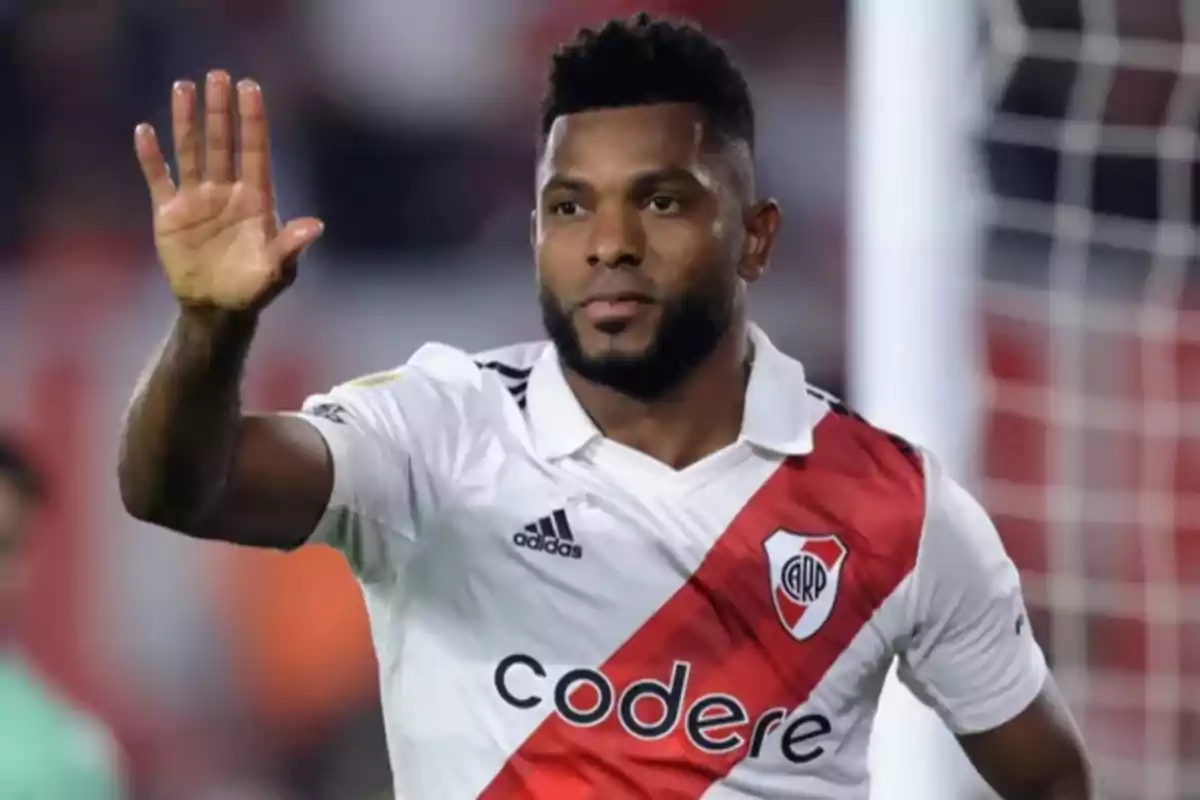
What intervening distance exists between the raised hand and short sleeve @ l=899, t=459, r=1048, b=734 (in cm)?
63

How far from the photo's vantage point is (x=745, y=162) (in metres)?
1.47

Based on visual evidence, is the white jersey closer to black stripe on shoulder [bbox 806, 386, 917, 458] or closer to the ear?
black stripe on shoulder [bbox 806, 386, 917, 458]

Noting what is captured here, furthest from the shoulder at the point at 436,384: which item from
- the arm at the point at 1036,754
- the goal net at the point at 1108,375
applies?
the goal net at the point at 1108,375

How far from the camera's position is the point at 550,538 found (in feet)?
4.46

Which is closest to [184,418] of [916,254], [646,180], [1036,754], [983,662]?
[646,180]

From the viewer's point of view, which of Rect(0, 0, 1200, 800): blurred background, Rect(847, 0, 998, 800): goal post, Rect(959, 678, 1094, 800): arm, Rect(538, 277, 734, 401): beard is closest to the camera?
Rect(538, 277, 734, 401): beard

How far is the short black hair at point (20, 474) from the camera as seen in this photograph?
254 centimetres

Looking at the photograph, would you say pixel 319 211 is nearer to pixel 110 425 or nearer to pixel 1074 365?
pixel 110 425

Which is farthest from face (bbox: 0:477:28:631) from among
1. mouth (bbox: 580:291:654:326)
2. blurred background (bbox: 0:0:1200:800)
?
mouth (bbox: 580:291:654:326)

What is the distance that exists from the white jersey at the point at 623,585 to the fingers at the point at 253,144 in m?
0.22

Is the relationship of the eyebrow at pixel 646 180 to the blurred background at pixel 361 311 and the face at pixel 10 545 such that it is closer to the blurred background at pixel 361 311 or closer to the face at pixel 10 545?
the blurred background at pixel 361 311

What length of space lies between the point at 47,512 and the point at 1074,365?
70.7 inches

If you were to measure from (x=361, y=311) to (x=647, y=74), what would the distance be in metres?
1.81

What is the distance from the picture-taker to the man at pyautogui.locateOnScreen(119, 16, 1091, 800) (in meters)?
1.33
